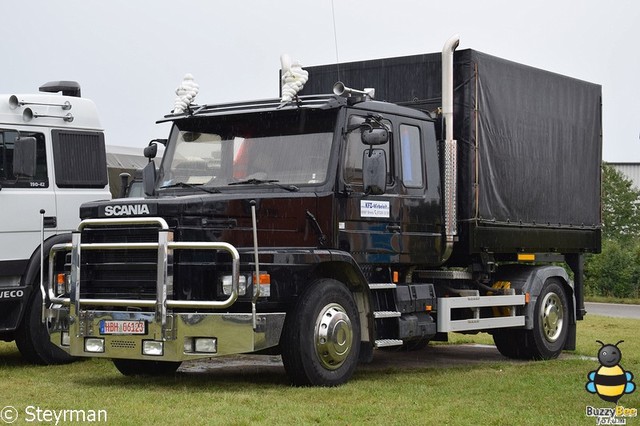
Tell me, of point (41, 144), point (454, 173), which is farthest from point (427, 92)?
point (41, 144)

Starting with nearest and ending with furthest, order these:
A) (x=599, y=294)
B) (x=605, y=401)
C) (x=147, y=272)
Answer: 1. (x=605, y=401)
2. (x=147, y=272)
3. (x=599, y=294)

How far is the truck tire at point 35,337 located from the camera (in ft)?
45.0

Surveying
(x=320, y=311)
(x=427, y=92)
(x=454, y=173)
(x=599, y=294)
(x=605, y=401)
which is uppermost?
(x=427, y=92)

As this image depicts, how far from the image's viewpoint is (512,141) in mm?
14367

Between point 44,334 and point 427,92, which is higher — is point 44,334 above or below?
below

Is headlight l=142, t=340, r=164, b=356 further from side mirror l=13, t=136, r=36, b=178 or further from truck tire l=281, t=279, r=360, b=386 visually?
side mirror l=13, t=136, r=36, b=178

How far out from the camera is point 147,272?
11039 mm

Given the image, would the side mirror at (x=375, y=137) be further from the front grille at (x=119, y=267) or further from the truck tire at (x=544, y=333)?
the truck tire at (x=544, y=333)

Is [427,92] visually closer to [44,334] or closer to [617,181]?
[44,334]

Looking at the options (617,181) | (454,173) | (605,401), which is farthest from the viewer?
(617,181)

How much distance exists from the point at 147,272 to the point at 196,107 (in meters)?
2.37

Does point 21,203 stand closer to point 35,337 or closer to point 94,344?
point 35,337

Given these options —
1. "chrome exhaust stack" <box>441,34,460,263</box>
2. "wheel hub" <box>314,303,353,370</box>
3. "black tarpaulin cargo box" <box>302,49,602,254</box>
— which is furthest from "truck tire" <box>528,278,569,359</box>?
"wheel hub" <box>314,303,353,370</box>

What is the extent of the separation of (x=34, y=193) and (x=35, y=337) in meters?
1.67
